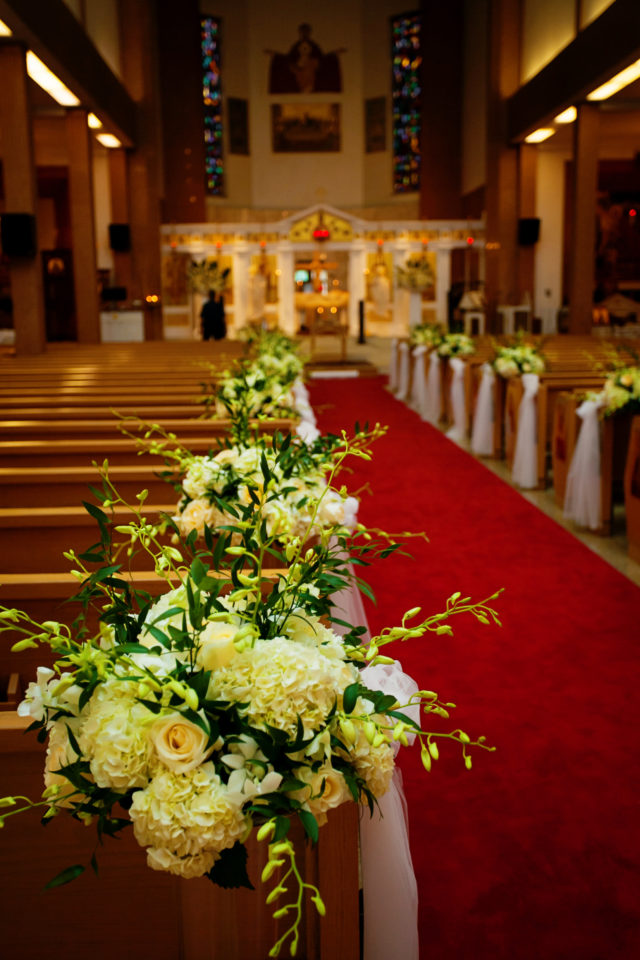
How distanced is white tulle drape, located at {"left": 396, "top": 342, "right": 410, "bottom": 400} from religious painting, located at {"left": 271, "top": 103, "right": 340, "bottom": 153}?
43.9 feet

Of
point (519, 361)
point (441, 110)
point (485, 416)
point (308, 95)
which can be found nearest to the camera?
point (519, 361)

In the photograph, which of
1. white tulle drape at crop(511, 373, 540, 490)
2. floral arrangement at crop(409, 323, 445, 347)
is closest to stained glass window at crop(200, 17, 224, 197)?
floral arrangement at crop(409, 323, 445, 347)

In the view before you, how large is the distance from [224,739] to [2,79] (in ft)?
33.3

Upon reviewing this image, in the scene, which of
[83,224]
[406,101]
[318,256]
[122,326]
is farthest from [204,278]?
[406,101]

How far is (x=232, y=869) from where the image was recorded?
1125 millimetres

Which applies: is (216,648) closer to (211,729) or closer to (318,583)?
(211,729)

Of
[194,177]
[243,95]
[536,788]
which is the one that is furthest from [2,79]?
[243,95]

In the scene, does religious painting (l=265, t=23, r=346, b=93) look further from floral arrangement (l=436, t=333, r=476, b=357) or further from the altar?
floral arrangement (l=436, t=333, r=476, b=357)

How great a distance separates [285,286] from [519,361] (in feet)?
46.0

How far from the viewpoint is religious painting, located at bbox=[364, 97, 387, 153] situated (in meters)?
23.5

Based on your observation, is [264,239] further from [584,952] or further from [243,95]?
[584,952]

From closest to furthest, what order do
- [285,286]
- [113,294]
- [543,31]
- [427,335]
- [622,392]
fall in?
[622,392]
[427,335]
[543,31]
[113,294]
[285,286]

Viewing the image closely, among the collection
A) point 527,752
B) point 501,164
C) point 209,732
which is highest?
point 501,164

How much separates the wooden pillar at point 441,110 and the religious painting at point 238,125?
466 centimetres
